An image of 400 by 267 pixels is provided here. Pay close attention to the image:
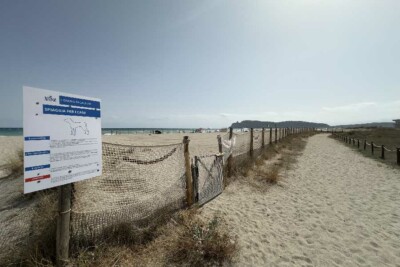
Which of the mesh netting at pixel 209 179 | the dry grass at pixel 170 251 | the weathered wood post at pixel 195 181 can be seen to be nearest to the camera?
the dry grass at pixel 170 251

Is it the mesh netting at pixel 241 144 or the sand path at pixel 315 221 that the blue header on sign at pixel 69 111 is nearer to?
the sand path at pixel 315 221

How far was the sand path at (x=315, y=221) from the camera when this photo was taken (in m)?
3.61

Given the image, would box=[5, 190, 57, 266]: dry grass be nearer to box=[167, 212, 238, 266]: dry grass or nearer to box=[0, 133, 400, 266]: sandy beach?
box=[0, 133, 400, 266]: sandy beach

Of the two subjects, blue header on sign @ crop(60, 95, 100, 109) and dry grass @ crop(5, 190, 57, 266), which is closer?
blue header on sign @ crop(60, 95, 100, 109)

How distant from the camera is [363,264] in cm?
339

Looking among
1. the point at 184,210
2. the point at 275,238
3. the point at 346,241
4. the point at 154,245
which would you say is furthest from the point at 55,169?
the point at 346,241

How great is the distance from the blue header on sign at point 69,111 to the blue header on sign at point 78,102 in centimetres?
6

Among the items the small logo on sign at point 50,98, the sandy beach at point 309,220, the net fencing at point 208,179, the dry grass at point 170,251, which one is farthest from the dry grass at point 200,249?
the small logo on sign at point 50,98

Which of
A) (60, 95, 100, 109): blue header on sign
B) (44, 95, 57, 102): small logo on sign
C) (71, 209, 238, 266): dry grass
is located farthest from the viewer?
(71, 209, 238, 266): dry grass

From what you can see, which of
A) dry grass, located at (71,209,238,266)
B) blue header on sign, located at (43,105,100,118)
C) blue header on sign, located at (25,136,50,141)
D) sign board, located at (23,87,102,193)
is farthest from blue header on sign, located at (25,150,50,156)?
dry grass, located at (71,209,238,266)

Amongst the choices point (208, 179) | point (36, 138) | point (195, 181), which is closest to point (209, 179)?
point (208, 179)

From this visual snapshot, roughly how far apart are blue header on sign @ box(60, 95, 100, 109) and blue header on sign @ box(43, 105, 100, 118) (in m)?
0.06

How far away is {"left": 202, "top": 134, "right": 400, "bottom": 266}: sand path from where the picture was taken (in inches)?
142

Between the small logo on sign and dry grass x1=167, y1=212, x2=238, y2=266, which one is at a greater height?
the small logo on sign
